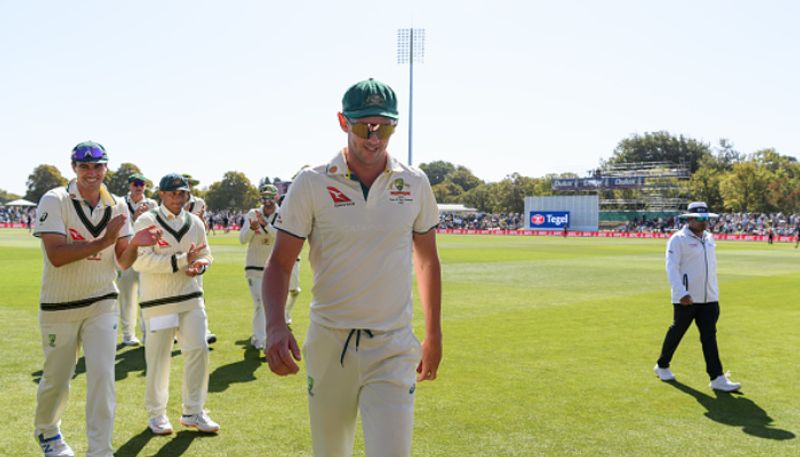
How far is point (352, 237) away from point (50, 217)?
10.5ft

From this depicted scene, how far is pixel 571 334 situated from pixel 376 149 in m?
9.71

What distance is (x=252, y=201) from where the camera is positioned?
123 m

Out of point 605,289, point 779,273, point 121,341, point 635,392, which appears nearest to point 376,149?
point 635,392

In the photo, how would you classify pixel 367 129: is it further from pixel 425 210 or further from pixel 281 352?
pixel 281 352

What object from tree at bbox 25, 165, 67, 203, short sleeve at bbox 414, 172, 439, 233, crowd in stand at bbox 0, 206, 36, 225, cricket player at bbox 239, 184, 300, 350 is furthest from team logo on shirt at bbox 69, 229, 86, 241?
tree at bbox 25, 165, 67, 203

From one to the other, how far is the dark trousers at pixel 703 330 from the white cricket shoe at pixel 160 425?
6.29 metres

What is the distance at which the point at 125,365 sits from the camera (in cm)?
995

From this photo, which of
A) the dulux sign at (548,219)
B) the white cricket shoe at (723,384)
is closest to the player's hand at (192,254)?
the white cricket shoe at (723,384)

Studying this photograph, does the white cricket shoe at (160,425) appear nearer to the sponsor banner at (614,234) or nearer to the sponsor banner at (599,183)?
the sponsor banner at (614,234)

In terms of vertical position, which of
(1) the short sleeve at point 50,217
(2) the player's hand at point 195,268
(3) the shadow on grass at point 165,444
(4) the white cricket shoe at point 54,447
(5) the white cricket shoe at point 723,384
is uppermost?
(1) the short sleeve at point 50,217

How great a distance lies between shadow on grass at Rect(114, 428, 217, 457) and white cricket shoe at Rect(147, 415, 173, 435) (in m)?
0.05

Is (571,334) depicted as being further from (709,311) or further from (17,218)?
(17,218)

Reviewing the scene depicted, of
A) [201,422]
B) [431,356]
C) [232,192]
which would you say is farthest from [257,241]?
[232,192]

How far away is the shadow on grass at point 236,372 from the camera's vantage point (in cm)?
886
